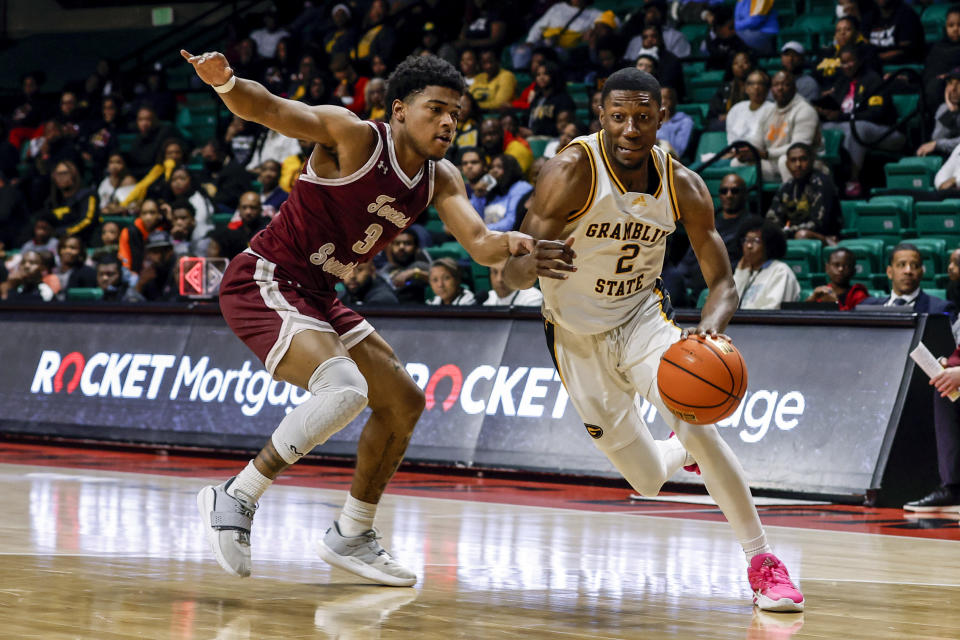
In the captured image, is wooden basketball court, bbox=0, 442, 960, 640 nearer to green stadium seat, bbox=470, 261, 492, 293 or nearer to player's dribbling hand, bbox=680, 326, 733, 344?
player's dribbling hand, bbox=680, 326, 733, 344

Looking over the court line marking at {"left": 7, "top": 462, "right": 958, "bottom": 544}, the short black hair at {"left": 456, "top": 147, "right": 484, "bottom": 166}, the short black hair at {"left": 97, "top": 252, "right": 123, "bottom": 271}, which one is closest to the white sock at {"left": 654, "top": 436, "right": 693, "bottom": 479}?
the court line marking at {"left": 7, "top": 462, "right": 958, "bottom": 544}

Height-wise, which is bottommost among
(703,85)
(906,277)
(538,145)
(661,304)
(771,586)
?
(771,586)

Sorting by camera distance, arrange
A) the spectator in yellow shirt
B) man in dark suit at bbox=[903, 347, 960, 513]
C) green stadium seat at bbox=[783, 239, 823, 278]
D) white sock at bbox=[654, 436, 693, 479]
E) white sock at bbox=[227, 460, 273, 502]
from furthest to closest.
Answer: the spectator in yellow shirt
green stadium seat at bbox=[783, 239, 823, 278]
man in dark suit at bbox=[903, 347, 960, 513]
white sock at bbox=[654, 436, 693, 479]
white sock at bbox=[227, 460, 273, 502]

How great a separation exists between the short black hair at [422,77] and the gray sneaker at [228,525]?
5.39 ft

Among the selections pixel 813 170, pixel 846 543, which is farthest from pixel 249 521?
pixel 813 170

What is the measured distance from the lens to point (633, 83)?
212 inches

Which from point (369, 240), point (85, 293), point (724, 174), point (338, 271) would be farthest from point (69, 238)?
point (369, 240)

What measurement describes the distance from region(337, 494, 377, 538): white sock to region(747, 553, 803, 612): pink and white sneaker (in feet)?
5.11

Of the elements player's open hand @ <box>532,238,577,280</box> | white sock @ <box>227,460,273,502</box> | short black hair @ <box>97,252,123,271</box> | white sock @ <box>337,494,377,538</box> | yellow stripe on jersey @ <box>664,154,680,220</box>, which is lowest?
white sock @ <box>337,494,377,538</box>

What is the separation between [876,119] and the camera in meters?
12.8

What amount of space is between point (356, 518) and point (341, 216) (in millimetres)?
1226

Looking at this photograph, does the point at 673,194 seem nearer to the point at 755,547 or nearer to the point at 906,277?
the point at 755,547

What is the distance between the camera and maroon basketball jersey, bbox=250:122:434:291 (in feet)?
17.7

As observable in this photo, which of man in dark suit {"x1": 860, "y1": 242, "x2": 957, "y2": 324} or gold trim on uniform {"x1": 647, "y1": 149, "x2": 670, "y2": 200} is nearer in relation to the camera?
gold trim on uniform {"x1": 647, "y1": 149, "x2": 670, "y2": 200}
